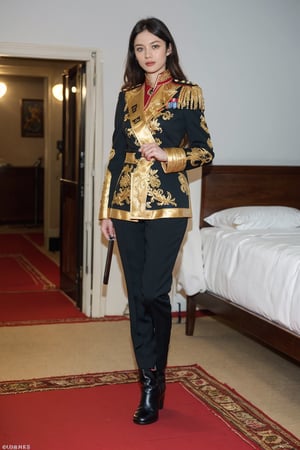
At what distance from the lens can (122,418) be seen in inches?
113

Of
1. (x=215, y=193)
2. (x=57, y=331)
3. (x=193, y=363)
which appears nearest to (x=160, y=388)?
(x=193, y=363)

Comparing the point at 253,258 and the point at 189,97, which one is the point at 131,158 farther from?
the point at 253,258

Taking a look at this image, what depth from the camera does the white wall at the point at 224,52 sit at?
4.53 metres

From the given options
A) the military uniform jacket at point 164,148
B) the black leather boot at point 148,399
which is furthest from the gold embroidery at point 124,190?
the black leather boot at point 148,399

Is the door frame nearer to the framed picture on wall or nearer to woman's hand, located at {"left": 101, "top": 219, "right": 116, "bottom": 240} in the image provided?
woman's hand, located at {"left": 101, "top": 219, "right": 116, "bottom": 240}

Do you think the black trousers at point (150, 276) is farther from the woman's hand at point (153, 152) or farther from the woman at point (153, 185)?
the woman's hand at point (153, 152)

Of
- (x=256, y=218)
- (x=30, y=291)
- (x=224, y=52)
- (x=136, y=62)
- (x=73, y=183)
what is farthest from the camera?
(x=30, y=291)

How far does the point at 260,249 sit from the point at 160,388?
3.76 feet

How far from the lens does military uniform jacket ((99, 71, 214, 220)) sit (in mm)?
2674

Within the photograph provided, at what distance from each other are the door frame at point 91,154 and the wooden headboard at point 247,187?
0.73m

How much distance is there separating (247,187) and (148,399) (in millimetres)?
2334

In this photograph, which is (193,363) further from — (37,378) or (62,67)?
(62,67)

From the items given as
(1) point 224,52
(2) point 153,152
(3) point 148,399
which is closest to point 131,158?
(2) point 153,152

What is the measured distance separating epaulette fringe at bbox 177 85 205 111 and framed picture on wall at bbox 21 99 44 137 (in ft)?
27.2
